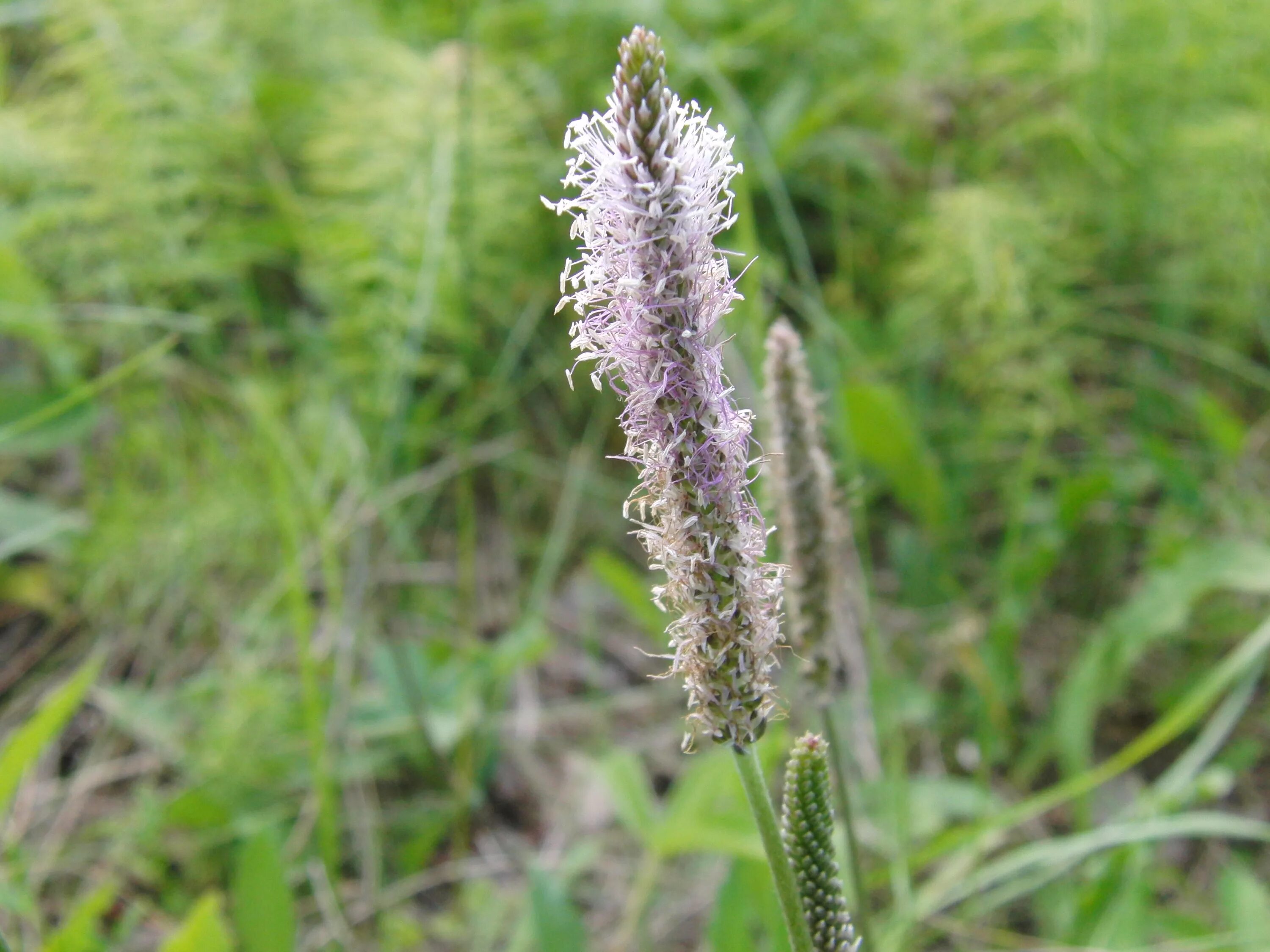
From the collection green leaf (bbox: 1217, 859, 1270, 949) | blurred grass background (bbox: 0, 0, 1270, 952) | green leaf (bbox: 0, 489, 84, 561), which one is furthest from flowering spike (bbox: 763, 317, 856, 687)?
green leaf (bbox: 0, 489, 84, 561)

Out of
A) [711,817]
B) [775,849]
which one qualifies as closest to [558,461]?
[711,817]

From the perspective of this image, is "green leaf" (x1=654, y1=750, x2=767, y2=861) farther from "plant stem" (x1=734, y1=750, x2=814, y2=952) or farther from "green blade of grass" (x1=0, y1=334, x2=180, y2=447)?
"green blade of grass" (x1=0, y1=334, x2=180, y2=447)

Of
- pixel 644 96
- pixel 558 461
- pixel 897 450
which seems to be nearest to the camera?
pixel 644 96

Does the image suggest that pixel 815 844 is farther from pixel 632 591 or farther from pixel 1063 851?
pixel 632 591

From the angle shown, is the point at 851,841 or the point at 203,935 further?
the point at 203,935

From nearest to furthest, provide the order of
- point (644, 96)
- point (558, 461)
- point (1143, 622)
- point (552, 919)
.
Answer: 1. point (644, 96)
2. point (552, 919)
3. point (1143, 622)
4. point (558, 461)

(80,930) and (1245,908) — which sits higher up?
(80,930)

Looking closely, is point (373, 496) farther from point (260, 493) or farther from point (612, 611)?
point (612, 611)
